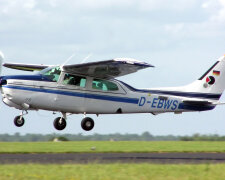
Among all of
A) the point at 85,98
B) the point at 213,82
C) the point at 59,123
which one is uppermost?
the point at 213,82

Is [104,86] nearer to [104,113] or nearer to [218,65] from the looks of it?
[104,113]

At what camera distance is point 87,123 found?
23.8m

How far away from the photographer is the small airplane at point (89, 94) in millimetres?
21812

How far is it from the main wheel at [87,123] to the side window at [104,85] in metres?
1.66

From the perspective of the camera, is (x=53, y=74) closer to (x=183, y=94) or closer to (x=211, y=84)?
(x=183, y=94)

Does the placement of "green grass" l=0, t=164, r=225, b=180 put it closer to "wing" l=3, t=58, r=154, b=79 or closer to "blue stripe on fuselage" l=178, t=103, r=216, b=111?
"wing" l=3, t=58, r=154, b=79

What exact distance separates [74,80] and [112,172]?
8.47 metres

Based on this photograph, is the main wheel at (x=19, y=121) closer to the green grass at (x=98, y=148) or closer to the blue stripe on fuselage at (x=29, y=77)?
the blue stripe on fuselage at (x=29, y=77)

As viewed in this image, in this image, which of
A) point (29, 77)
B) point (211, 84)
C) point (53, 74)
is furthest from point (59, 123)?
point (211, 84)

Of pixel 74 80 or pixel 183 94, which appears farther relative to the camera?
pixel 183 94

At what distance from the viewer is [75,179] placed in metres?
13.5

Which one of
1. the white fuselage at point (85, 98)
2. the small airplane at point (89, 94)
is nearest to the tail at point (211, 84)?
the small airplane at point (89, 94)

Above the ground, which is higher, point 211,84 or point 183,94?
point 211,84

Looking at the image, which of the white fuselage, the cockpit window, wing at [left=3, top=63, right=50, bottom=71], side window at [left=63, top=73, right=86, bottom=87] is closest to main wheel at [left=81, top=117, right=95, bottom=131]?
the white fuselage
